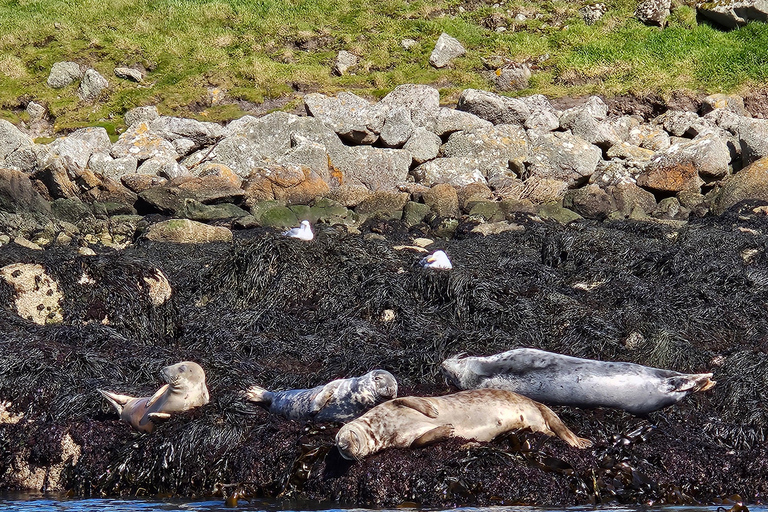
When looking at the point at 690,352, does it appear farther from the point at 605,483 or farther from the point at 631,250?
the point at 631,250

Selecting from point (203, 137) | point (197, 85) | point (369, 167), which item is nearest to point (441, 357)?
point (369, 167)

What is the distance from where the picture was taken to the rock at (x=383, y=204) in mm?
15297

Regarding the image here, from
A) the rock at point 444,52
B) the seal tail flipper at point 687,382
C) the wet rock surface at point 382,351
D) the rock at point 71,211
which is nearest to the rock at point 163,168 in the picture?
the rock at point 71,211

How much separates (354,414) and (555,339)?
97.3 inches

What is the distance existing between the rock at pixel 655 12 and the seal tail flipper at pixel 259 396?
26601mm

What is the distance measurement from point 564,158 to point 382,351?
1237 cm

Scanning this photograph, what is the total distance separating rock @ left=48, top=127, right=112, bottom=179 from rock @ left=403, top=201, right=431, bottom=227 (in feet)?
19.5

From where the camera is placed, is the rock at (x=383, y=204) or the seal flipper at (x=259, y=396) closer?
the seal flipper at (x=259, y=396)

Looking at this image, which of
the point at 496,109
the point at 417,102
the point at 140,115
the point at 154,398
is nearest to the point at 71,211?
the point at 140,115

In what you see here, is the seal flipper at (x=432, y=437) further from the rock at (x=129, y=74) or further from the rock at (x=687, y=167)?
the rock at (x=129, y=74)

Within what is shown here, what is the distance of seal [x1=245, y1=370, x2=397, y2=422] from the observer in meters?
5.29

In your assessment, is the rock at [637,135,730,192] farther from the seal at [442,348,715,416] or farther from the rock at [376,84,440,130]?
the seal at [442,348,715,416]

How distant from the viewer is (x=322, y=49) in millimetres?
28156

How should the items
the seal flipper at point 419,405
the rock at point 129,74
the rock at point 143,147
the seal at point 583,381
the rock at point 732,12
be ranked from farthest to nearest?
the rock at point 732,12
the rock at point 129,74
the rock at point 143,147
the seal at point 583,381
the seal flipper at point 419,405
